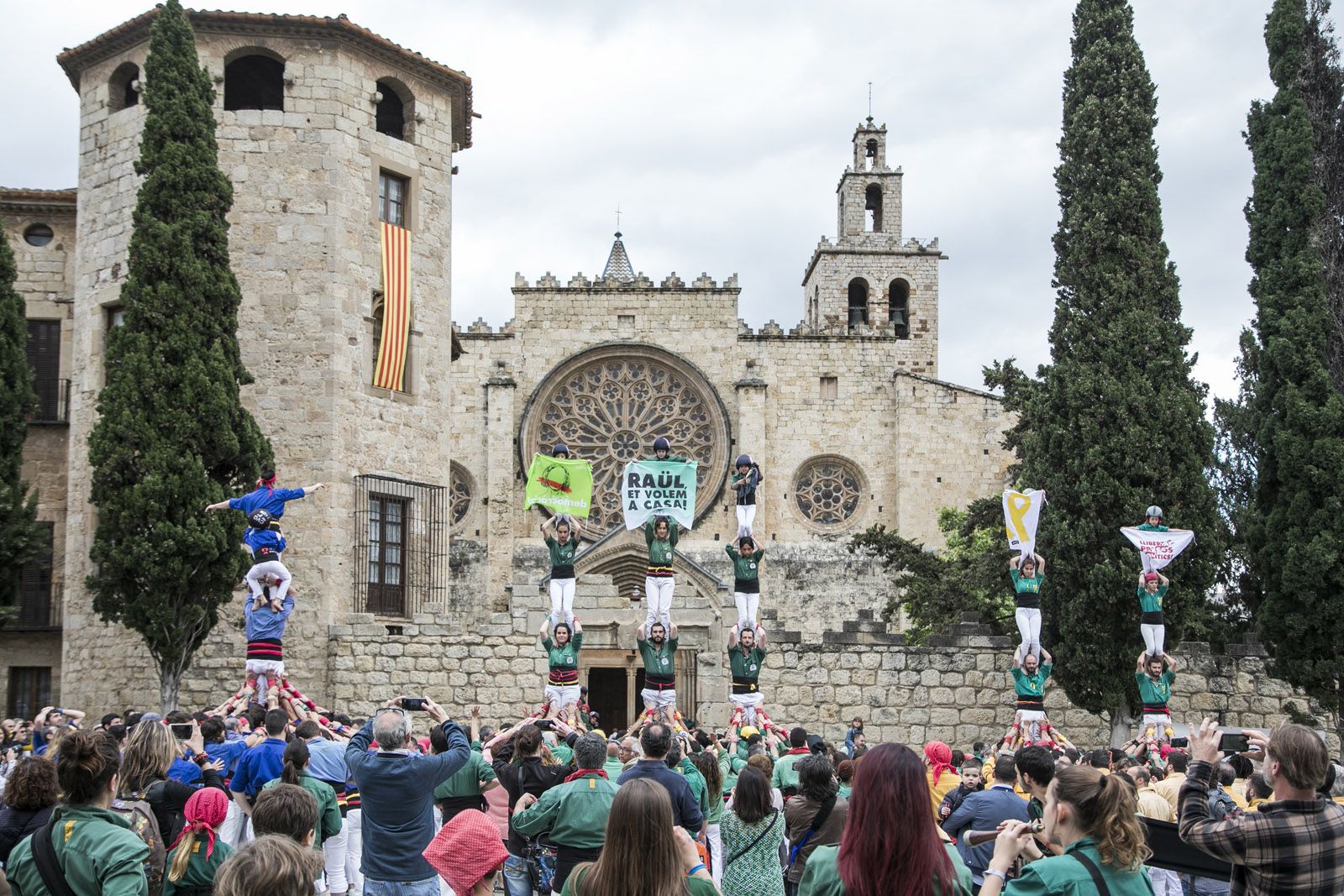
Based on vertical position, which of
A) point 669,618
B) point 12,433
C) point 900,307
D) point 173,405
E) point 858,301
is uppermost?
point 858,301

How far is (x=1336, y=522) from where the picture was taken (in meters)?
20.3

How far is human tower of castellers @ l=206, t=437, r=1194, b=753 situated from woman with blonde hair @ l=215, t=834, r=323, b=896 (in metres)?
9.54

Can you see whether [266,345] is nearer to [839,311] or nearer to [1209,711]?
[1209,711]

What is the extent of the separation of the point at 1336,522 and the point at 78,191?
20822 millimetres

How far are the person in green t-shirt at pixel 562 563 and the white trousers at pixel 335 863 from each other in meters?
7.00

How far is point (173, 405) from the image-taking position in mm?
19766

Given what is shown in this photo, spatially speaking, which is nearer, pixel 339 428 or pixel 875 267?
pixel 339 428

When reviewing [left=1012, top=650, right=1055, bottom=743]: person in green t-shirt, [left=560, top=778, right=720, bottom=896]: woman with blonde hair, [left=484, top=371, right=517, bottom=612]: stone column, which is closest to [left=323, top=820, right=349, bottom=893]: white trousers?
[left=560, top=778, right=720, bottom=896]: woman with blonde hair

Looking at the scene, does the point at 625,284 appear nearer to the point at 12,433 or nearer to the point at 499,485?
the point at 499,485

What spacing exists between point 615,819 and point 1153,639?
591 inches

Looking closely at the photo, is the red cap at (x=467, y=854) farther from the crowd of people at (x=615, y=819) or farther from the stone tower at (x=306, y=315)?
the stone tower at (x=306, y=315)

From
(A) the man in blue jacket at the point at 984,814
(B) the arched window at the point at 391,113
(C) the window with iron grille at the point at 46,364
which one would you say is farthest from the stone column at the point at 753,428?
(A) the man in blue jacket at the point at 984,814

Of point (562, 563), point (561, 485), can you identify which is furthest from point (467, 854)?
point (561, 485)

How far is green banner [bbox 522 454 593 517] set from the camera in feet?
53.7
